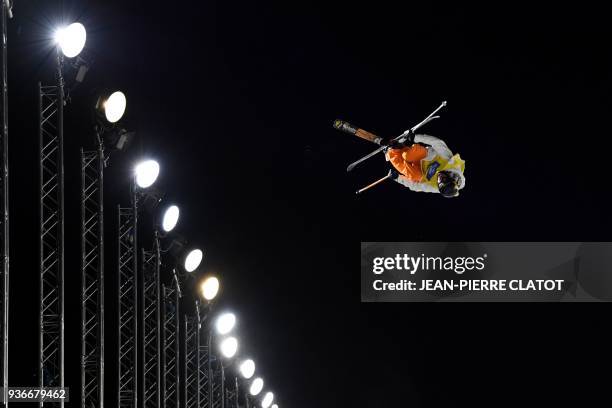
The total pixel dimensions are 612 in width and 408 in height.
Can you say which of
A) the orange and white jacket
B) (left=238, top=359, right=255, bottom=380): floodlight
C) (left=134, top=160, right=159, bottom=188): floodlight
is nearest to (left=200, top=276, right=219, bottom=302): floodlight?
(left=134, top=160, right=159, bottom=188): floodlight

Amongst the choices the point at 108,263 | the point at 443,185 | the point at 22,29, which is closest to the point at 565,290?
the point at 443,185

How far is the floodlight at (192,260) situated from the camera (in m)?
19.6

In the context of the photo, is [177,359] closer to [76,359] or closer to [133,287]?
[133,287]

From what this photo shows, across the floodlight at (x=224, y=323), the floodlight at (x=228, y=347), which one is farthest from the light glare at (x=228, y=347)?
the floodlight at (x=224, y=323)

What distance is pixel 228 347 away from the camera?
83.0 ft

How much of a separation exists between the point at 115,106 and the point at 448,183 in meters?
8.88

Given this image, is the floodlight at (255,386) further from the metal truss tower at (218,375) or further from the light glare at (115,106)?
the light glare at (115,106)

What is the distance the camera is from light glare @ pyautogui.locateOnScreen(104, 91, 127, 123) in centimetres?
1502

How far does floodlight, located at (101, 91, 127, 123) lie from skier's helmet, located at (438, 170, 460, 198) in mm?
8524

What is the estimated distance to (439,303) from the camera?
42.7 m

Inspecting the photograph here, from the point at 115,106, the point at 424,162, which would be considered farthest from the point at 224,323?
the point at 115,106

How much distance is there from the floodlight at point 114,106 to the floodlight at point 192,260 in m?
4.67

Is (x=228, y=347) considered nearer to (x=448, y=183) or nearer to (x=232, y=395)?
(x=448, y=183)

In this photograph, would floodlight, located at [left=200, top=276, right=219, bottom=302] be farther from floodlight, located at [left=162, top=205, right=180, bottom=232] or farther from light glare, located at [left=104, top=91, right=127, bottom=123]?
light glare, located at [left=104, top=91, right=127, bottom=123]
